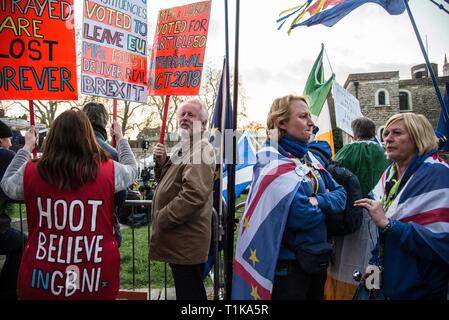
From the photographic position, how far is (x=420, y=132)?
7.73 ft

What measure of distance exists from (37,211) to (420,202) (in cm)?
234

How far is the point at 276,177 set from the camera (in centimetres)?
229

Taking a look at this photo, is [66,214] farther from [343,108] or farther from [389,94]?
[389,94]

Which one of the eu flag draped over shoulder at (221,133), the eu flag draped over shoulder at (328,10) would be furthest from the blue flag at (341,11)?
the eu flag draped over shoulder at (221,133)

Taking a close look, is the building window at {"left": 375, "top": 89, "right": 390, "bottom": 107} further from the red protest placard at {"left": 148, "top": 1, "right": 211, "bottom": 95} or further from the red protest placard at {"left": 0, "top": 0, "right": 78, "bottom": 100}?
the red protest placard at {"left": 0, "top": 0, "right": 78, "bottom": 100}

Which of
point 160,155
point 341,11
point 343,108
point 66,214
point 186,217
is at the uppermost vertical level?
point 341,11

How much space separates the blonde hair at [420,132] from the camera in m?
2.31

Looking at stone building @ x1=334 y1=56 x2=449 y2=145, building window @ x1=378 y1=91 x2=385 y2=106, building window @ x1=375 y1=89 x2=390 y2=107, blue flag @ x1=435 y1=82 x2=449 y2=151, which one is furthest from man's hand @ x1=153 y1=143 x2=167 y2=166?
building window @ x1=378 y1=91 x2=385 y2=106

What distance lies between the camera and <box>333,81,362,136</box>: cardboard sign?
517cm

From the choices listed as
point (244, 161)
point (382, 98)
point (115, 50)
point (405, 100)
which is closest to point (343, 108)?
point (244, 161)

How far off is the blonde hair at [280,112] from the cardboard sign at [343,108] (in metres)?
2.84

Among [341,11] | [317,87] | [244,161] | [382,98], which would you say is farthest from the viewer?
[382,98]

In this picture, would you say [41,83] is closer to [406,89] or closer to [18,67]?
[18,67]

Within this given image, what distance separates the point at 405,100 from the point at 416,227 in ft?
118
